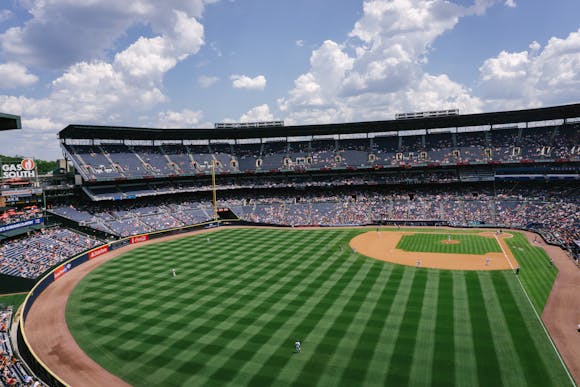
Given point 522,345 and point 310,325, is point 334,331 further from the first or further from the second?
Answer: point 522,345

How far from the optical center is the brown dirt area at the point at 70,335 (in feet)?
64.8

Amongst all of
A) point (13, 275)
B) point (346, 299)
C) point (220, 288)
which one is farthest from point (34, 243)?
point (346, 299)

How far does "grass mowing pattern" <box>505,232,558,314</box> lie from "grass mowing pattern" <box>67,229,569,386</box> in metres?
1.17

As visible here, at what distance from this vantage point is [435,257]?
39375 millimetres

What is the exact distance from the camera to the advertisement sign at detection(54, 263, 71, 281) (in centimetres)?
3733

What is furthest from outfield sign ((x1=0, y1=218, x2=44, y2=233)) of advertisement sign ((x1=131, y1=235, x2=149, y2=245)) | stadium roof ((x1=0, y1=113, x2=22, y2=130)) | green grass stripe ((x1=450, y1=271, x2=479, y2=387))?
green grass stripe ((x1=450, y1=271, x2=479, y2=387))

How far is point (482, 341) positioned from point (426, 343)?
129 inches

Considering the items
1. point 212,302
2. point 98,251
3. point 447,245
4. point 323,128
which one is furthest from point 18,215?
point 447,245

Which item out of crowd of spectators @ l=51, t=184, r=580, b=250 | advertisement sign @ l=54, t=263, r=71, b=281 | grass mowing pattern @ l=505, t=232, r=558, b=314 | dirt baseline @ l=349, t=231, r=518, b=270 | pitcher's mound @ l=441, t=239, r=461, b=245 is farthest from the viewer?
crowd of spectators @ l=51, t=184, r=580, b=250

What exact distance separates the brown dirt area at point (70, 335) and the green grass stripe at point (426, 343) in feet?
21.5

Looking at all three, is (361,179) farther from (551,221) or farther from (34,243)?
(34,243)

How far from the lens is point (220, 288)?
3167 centimetres

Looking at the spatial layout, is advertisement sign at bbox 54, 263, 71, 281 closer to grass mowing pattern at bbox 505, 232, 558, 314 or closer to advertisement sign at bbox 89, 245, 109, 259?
advertisement sign at bbox 89, 245, 109, 259

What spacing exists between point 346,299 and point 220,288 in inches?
436
